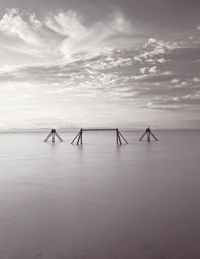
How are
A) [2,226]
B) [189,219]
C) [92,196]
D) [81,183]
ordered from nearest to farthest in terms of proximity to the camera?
[2,226] → [189,219] → [92,196] → [81,183]

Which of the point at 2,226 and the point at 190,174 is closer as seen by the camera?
the point at 2,226

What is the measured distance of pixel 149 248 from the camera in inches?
316

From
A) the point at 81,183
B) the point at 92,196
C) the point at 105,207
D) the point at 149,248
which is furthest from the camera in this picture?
the point at 81,183

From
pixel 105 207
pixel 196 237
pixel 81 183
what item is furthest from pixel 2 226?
pixel 81 183

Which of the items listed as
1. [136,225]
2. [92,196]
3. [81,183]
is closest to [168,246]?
[136,225]

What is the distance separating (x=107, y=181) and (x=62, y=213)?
8126 mm

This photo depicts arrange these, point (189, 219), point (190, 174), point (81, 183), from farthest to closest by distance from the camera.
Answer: point (190, 174) → point (81, 183) → point (189, 219)

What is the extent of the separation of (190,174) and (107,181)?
7.06m

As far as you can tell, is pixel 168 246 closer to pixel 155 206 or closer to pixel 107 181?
→ pixel 155 206

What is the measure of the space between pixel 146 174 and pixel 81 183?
6.21m

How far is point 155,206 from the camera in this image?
41.1ft

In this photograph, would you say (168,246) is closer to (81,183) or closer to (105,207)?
(105,207)

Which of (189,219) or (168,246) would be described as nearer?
(168,246)

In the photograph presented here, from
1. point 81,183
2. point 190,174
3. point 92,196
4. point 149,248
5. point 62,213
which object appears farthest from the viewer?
point 190,174
